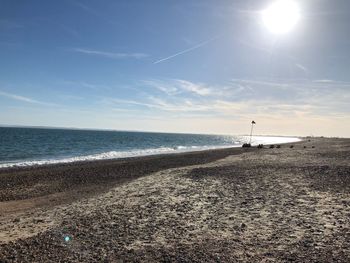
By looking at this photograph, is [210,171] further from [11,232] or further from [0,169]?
[0,169]

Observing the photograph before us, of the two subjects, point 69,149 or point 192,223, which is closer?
point 192,223

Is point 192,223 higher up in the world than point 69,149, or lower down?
higher up

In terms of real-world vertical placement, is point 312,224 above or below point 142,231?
above

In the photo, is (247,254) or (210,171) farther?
(210,171)

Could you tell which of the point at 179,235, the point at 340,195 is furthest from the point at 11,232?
the point at 340,195

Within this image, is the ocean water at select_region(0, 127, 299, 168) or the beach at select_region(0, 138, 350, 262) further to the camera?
the ocean water at select_region(0, 127, 299, 168)

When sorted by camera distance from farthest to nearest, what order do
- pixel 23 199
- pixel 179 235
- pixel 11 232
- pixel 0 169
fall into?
pixel 0 169 → pixel 23 199 → pixel 11 232 → pixel 179 235

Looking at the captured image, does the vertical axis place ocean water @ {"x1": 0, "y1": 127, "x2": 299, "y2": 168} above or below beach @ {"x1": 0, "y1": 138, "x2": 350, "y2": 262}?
below

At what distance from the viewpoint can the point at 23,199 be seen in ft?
59.2

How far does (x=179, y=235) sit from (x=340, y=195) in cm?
790

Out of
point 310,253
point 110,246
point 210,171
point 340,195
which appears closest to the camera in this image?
point 310,253

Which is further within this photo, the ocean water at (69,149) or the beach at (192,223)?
the ocean water at (69,149)

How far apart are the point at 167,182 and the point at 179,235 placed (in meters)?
8.65

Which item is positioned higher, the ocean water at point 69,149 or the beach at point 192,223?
the beach at point 192,223
